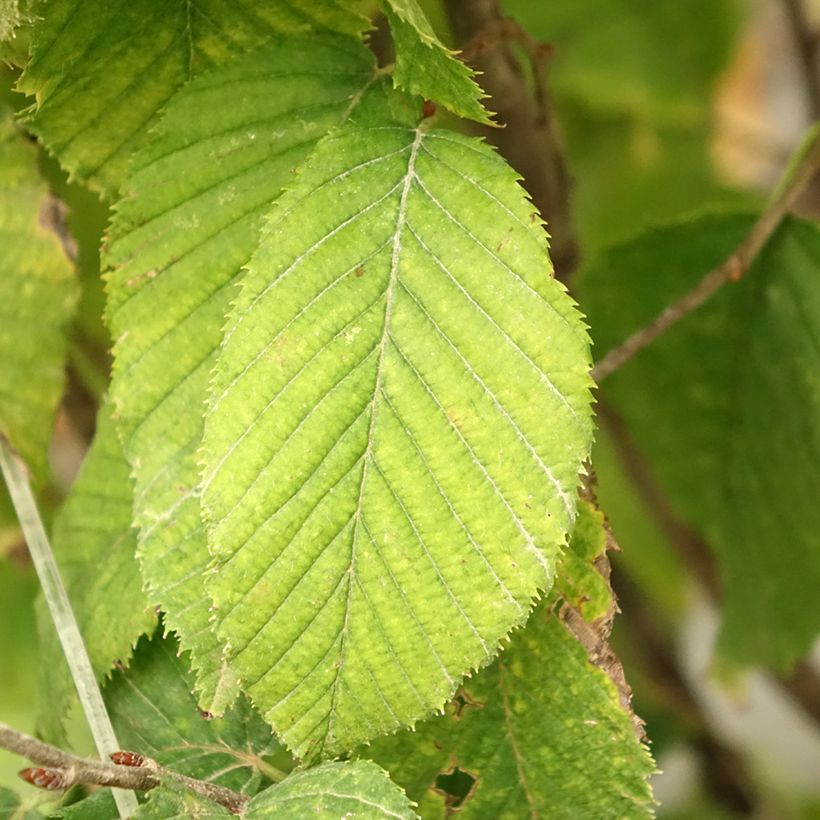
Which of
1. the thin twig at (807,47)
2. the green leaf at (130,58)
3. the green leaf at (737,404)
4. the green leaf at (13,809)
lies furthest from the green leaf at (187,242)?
the thin twig at (807,47)

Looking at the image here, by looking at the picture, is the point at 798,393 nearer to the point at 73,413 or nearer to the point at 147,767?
the point at 147,767

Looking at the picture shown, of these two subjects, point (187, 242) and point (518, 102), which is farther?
point (518, 102)

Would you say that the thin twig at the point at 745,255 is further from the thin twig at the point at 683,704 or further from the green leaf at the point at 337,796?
the thin twig at the point at 683,704

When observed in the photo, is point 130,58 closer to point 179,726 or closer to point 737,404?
point 179,726

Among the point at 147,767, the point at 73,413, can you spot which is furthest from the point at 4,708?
the point at 147,767

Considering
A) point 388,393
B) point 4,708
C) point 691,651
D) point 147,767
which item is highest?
point 388,393

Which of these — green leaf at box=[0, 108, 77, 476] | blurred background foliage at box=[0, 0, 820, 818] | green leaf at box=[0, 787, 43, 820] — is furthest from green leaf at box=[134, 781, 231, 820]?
blurred background foliage at box=[0, 0, 820, 818]

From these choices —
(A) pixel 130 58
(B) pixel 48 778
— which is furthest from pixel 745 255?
(B) pixel 48 778
